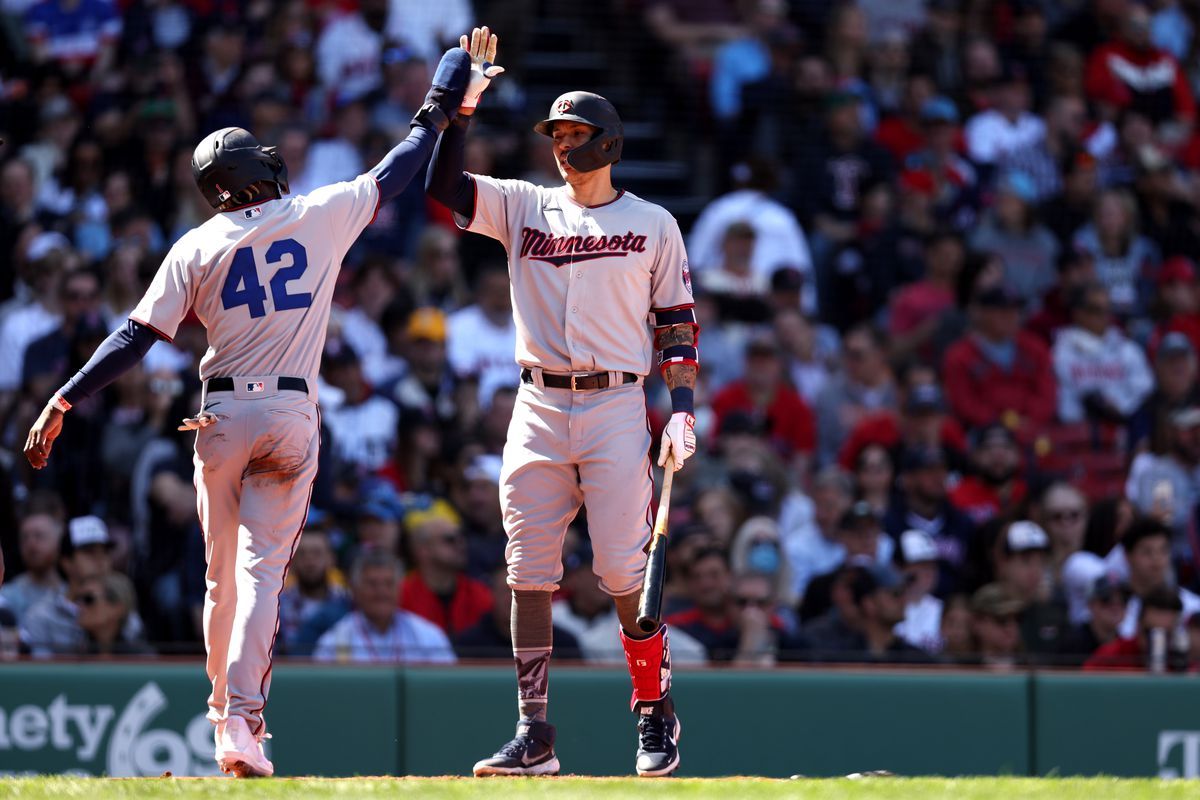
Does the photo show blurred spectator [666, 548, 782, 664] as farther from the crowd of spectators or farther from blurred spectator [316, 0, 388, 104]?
blurred spectator [316, 0, 388, 104]

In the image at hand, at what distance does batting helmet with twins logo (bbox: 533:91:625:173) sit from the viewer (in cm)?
582

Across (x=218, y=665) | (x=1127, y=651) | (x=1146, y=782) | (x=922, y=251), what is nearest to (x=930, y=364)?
(x=922, y=251)

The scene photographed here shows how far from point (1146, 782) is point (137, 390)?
519 centimetres

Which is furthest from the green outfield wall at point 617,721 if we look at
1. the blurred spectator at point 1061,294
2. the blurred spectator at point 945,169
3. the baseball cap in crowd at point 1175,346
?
the blurred spectator at point 945,169

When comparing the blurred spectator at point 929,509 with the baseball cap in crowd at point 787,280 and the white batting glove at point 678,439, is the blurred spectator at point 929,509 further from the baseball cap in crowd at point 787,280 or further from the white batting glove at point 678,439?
the white batting glove at point 678,439

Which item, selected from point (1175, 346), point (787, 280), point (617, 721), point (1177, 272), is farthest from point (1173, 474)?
point (617, 721)

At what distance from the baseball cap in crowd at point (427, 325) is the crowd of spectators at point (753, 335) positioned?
0.05 m

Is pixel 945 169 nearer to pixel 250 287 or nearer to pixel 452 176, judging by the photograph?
pixel 452 176

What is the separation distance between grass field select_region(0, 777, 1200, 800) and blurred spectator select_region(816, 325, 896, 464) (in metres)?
4.68

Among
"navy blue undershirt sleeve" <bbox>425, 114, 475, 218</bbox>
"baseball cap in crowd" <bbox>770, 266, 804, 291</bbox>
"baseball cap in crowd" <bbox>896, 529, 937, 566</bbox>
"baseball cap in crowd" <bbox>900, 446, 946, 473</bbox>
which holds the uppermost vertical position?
"navy blue undershirt sleeve" <bbox>425, 114, 475, 218</bbox>

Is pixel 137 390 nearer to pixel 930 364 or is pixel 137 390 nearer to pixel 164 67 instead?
pixel 164 67

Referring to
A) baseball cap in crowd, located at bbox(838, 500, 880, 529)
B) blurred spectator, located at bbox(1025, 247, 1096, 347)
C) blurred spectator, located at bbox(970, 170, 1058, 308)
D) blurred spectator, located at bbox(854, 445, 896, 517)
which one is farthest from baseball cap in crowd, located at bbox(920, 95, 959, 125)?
baseball cap in crowd, located at bbox(838, 500, 880, 529)

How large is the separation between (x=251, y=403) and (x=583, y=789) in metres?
1.47

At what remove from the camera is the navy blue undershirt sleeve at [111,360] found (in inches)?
216
